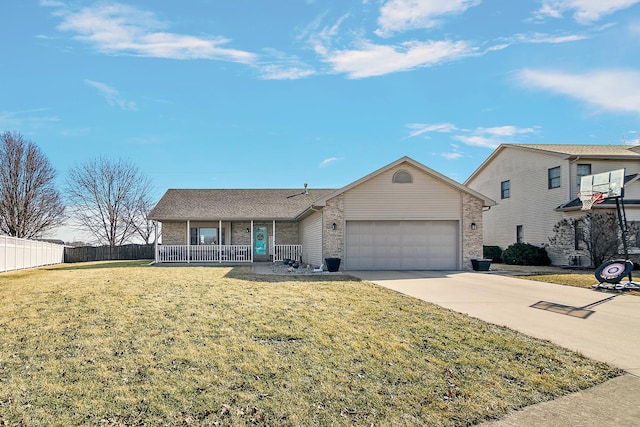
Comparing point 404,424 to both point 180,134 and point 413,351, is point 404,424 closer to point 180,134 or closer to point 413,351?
point 413,351

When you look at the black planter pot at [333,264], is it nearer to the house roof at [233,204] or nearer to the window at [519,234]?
the house roof at [233,204]

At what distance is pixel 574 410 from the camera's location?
379 cm

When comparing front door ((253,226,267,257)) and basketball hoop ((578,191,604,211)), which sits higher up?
basketball hoop ((578,191,604,211))

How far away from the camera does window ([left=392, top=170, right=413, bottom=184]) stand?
58.6 feet

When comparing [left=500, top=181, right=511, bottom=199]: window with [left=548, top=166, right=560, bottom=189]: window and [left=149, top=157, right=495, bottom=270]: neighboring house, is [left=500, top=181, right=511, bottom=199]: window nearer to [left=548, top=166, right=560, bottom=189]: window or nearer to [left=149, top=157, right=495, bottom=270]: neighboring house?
[left=548, top=166, right=560, bottom=189]: window

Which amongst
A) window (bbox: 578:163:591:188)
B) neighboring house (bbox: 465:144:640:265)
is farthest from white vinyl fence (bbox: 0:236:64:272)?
window (bbox: 578:163:591:188)

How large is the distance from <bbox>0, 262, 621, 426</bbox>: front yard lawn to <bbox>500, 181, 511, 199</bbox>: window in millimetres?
20633

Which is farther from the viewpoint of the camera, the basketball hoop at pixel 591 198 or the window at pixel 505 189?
the window at pixel 505 189

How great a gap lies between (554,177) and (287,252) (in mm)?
14974

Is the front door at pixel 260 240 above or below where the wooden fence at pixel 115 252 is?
above

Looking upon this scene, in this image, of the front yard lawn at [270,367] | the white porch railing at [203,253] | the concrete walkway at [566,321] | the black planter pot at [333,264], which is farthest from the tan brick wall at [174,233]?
the front yard lawn at [270,367]

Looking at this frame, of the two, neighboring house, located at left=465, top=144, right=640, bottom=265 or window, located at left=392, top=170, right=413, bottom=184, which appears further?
neighboring house, located at left=465, top=144, right=640, bottom=265

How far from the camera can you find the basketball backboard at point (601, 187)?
13.9 m

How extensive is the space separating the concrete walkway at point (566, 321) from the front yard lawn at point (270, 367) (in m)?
0.24
